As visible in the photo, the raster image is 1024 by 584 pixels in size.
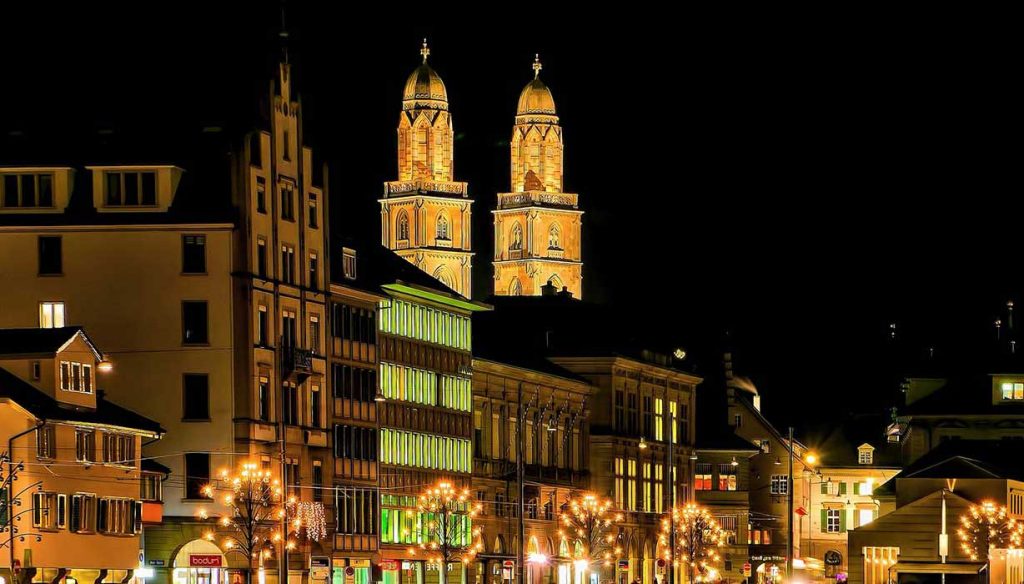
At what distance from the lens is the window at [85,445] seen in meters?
126

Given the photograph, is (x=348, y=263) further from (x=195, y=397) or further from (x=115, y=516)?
(x=115, y=516)

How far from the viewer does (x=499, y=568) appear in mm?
177875

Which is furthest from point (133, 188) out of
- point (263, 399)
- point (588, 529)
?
point (588, 529)

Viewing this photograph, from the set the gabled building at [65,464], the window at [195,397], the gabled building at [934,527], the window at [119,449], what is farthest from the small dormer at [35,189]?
the gabled building at [934,527]

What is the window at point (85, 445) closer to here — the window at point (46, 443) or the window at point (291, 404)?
the window at point (46, 443)

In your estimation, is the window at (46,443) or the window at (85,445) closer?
the window at (46,443)

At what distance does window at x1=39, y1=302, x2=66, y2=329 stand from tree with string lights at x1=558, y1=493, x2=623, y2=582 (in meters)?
45.6

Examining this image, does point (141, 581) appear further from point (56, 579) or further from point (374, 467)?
point (374, 467)

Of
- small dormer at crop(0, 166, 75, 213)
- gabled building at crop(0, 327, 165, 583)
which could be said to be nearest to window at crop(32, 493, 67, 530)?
gabled building at crop(0, 327, 165, 583)

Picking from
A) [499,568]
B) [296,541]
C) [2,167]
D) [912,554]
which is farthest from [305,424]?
[912,554]

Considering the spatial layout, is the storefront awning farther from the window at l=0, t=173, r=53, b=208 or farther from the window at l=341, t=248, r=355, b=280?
the window at l=0, t=173, r=53, b=208

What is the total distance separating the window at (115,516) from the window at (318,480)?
17.8 meters

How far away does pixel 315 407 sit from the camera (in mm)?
148250

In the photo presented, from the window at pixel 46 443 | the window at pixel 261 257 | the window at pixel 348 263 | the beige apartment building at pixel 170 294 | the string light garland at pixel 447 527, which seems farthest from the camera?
the string light garland at pixel 447 527
